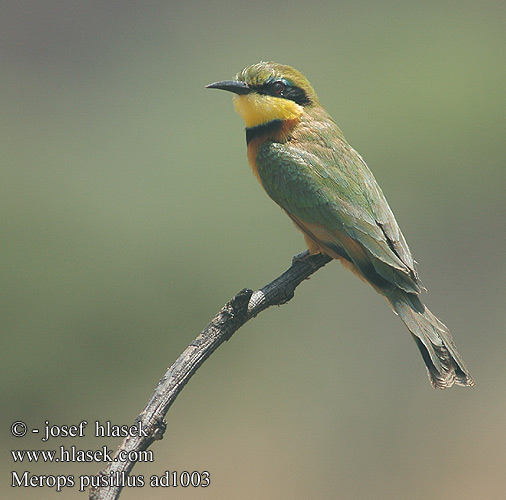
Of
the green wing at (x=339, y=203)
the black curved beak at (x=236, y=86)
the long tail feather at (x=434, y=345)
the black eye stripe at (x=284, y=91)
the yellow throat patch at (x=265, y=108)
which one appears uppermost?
the black curved beak at (x=236, y=86)

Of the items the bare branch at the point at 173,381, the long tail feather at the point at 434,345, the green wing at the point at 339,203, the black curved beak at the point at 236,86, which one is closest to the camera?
the bare branch at the point at 173,381

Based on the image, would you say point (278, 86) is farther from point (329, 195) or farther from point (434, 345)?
point (434, 345)

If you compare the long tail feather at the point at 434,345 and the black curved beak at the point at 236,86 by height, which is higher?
the black curved beak at the point at 236,86

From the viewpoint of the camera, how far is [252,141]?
3.09m

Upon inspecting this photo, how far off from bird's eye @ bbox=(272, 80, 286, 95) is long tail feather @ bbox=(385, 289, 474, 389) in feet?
2.87

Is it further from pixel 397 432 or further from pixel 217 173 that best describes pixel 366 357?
pixel 217 173

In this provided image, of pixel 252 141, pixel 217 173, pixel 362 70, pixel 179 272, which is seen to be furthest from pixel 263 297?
pixel 362 70

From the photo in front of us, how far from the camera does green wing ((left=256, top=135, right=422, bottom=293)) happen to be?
2.68 meters

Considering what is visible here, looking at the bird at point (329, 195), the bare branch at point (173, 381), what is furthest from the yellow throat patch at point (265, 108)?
the bare branch at point (173, 381)

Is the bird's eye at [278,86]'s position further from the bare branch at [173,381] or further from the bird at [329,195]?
the bare branch at [173,381]

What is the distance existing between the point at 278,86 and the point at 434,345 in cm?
110

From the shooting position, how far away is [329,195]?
280 cm

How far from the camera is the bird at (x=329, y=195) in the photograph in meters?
2.60

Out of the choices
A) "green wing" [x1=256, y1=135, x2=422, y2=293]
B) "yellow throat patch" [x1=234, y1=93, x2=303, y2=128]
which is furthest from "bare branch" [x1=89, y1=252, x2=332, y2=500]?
"yellow throat patch" [x1=234, y1=93, x2=303, y2=128]
